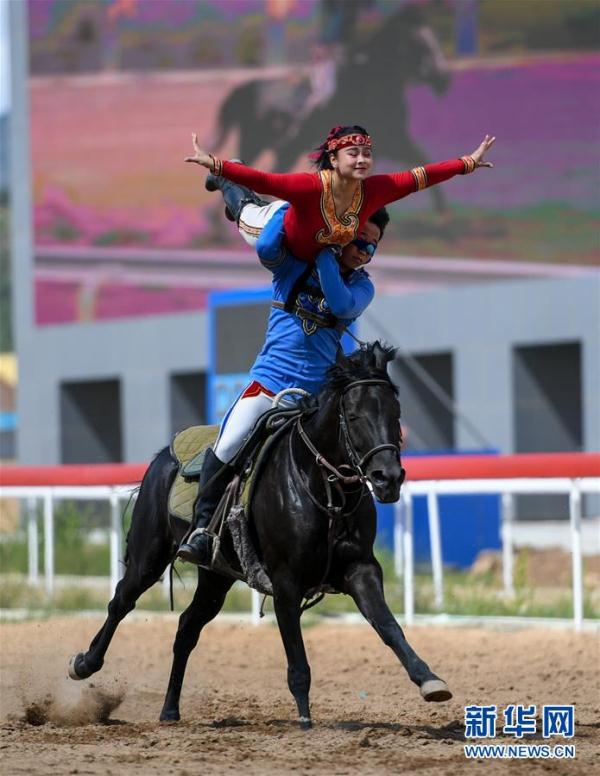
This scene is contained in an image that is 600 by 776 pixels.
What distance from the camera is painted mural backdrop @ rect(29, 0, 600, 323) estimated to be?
30469 millimetres

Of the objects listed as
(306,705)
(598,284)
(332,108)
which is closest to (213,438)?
→ (306,705)

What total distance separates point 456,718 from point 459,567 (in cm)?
982

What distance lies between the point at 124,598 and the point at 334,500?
2.10 m

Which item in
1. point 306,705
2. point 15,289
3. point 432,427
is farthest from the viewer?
point 15,289

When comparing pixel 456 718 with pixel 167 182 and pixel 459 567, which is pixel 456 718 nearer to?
pixel 459 567

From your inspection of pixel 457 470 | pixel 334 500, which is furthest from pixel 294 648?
pixel 457 470

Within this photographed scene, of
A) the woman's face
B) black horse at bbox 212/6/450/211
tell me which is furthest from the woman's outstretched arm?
black horse at bbox 212/6/450/211

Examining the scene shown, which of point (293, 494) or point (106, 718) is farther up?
point (293, 494)

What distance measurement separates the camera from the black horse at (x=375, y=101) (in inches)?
1252

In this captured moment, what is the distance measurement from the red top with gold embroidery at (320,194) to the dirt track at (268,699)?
254 cm

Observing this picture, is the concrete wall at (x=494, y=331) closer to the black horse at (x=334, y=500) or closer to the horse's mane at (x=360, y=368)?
the black horse at (x=334, y=500)

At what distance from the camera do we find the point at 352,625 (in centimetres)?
1284

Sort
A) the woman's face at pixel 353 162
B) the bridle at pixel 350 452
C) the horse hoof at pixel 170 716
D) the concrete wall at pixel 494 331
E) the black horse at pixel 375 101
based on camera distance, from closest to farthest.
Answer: the bridle at pixel 350 452 < the woman's face at pixel 353 162 < the horse hoof at pixel 170 716 < the concrete wall at pixel 494 331 < the black horse at pixel 375 101

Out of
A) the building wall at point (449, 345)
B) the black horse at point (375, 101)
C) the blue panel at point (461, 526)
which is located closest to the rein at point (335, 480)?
the blue panel at point (461, 526)
